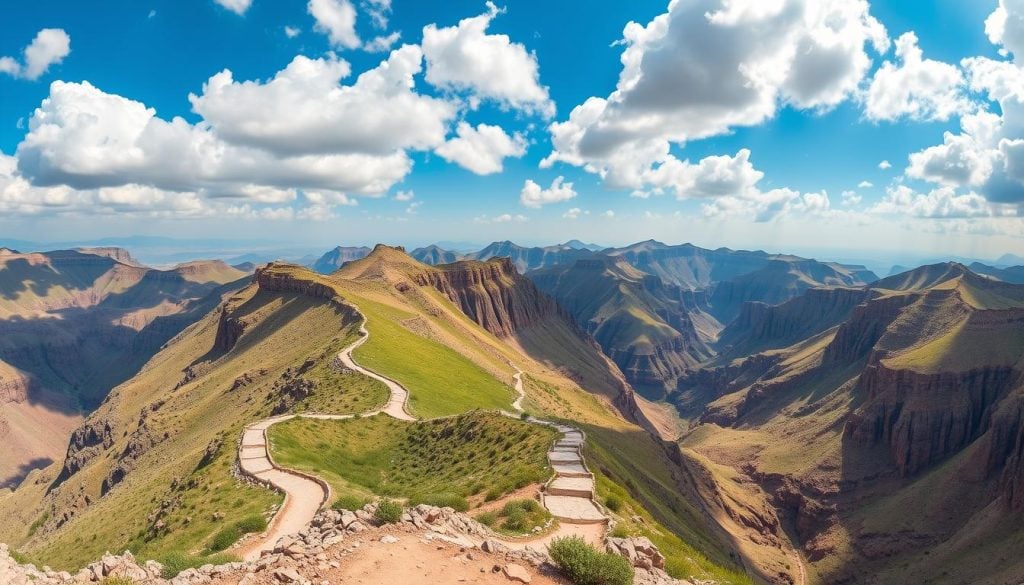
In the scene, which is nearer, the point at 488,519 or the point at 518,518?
the point at 518,518

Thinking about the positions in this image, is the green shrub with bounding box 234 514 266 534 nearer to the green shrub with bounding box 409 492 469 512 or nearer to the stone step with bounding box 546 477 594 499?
the green shrub with bounding box 409 492 469 512

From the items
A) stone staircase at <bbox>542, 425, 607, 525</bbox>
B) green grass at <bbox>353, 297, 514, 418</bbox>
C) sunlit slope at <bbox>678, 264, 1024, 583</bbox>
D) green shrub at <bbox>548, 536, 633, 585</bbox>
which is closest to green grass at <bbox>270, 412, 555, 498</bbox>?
stone staircase at <bbox>542, 425, 607, 525</bbox>

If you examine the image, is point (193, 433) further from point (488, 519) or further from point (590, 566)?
point (590, 566)

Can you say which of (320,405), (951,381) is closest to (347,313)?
(320,405)

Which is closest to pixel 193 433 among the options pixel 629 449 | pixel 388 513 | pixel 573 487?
pixel 629 449

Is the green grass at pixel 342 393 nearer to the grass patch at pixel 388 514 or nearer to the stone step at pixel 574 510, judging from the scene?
the stone step at pixel 574 510

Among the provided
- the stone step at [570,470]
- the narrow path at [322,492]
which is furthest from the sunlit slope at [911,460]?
the narrow path at [322,492]
